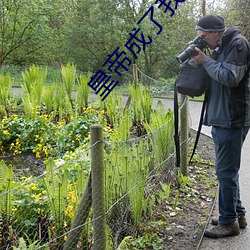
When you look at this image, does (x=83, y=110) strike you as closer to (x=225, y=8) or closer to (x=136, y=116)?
(x=136, y=116)

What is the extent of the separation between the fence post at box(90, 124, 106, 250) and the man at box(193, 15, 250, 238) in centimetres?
108

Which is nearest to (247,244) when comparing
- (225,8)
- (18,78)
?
(18,78)

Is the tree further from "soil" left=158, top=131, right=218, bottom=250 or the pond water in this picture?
"soil" left=158, top=131, right=218, bottom=250

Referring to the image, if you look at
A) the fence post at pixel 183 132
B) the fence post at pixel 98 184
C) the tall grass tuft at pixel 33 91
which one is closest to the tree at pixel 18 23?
the tall grass tuft at pixel 33 91

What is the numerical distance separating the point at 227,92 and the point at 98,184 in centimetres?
126

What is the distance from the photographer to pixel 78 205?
2535 millimetres

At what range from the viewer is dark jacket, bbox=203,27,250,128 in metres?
2.84

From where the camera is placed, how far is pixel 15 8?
15.7 meters

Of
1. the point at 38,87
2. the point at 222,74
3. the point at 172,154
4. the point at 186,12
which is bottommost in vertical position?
the point at 172,154

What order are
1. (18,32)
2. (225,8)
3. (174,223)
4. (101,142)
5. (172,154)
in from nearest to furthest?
1. (101,142)
2. (174,223)
3. (172,154)
4. (225,8)
5. (18,32)

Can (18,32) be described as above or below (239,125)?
above

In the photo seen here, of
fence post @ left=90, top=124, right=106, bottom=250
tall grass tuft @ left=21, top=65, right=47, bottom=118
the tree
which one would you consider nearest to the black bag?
fence post @ left=90, top=124, right=106, bottom=250

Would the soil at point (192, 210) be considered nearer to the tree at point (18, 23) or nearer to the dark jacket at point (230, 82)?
the dark jacket at point (230, 82)

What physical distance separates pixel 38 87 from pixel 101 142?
4.61m
